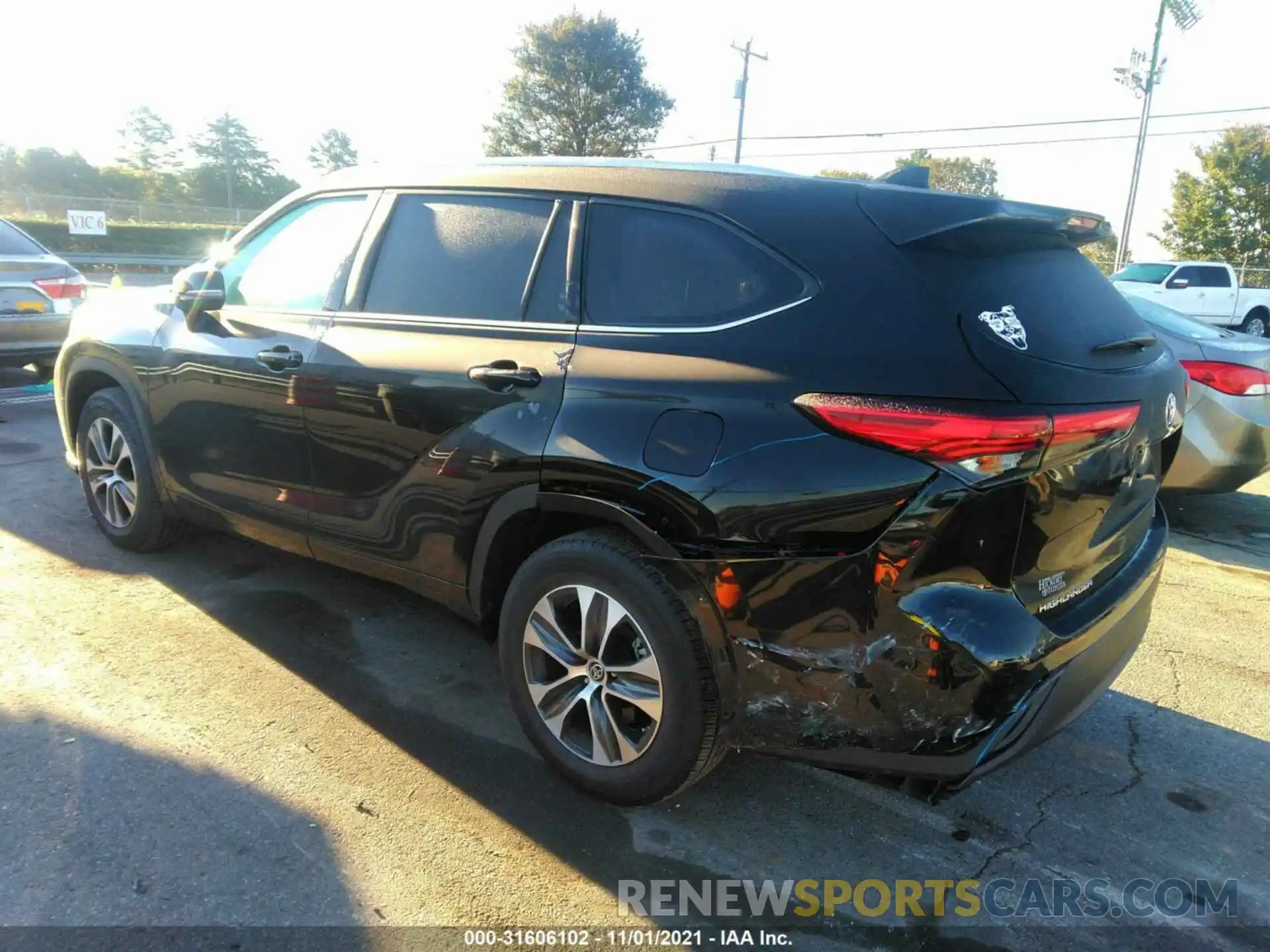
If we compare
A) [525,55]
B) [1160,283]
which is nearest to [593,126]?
[525,55]

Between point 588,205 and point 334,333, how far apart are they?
1120 mm

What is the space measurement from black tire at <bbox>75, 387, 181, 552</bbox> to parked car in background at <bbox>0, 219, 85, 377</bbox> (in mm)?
4057

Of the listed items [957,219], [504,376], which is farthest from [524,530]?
[957,219]

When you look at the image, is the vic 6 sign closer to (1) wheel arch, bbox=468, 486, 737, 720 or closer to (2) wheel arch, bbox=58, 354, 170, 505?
(2) wheel arch, bbox=58, 354, 170, 505

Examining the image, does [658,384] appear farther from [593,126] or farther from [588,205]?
[593,126]

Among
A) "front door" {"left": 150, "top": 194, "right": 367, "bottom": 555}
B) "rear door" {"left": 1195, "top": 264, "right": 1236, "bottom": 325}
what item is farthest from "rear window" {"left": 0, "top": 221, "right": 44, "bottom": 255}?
"rear door" {"left": 1195, "top": 264, "right": 1236, "bottom": 325}

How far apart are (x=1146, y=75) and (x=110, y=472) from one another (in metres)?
35.0

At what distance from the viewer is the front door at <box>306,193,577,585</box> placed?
2.73 metres

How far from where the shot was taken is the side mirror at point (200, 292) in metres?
3.70

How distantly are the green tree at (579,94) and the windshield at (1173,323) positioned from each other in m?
38.1

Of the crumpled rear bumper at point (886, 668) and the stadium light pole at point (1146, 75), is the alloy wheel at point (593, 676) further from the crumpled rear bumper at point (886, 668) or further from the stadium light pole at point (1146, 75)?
the stadium light pole at point (1146, 75)

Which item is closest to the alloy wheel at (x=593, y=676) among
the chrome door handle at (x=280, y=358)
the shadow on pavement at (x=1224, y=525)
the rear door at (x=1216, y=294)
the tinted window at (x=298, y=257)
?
the chrome door handle at (x=280, y=358)

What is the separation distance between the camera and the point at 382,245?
129 inches

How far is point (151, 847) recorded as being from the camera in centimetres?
243
